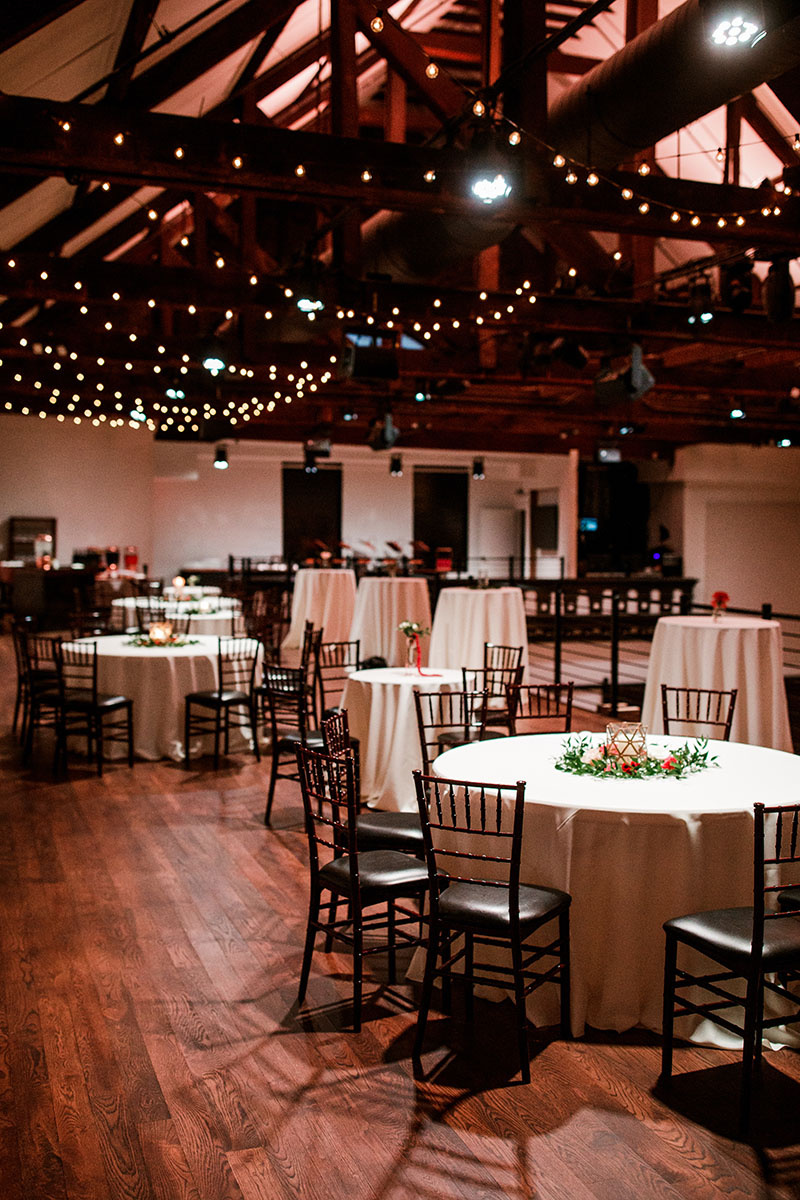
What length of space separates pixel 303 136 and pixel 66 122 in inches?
48.9

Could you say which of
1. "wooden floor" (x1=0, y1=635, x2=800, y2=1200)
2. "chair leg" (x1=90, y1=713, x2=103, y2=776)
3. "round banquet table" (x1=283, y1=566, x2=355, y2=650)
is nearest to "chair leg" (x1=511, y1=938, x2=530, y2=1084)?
"wooden floor" (x1=0, y1=635, x2=800, y2=1200)

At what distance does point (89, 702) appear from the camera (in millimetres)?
7012

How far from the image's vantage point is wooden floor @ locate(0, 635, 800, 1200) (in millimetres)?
2518

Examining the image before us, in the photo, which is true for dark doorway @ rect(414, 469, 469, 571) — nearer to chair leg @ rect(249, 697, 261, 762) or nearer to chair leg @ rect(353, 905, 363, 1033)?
chair leg @ rect(249, 697, 261, 762)

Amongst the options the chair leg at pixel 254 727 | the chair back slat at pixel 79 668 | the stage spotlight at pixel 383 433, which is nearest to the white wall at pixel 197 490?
the stage spotlight at pixel 383 433

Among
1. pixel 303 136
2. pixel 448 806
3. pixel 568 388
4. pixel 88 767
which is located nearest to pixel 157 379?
pixel 568 388

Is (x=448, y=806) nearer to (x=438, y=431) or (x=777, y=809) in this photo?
(x=777, y=809)

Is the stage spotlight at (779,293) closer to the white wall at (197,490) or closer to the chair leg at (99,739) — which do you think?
the chair leg at (99,739)

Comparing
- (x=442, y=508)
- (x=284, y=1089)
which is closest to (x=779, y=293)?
(x=284, y=1089)

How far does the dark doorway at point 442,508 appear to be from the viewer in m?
22.5

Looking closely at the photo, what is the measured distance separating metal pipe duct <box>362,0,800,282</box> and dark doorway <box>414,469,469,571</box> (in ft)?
52.3

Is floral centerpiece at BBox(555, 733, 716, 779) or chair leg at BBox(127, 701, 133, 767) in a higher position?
floral centerpiece at BBox(555, 733, 716, 779)

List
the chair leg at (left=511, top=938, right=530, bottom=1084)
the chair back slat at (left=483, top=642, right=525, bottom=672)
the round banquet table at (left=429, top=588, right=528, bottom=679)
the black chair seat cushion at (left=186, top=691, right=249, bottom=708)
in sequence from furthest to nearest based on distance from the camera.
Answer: the round banquet table at (left=429, top=588, right=528, bottom=679) < the black chair seat cushion at (left=186, top=691, right=249, bottom=708) < the chair back slat at (left=483, top=642, right=525, bottom=672) < the chair leg at (left=511, top=938, right=530, bottom=1084)

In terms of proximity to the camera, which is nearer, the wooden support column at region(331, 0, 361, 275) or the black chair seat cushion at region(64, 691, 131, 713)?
the wooden support column at region(331, 0, 361, 275)
